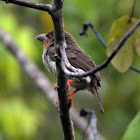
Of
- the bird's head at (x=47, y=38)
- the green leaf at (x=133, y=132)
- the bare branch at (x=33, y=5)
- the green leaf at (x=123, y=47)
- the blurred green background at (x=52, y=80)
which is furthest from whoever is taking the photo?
the blurred green background at (x=52, y=80)

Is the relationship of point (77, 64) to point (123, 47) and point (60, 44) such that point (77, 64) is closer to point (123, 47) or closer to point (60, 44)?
point (123, 47)

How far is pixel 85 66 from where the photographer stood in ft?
12.5

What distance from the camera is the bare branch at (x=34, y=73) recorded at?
19.0 ft

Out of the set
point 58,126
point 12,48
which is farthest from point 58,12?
point 58,126

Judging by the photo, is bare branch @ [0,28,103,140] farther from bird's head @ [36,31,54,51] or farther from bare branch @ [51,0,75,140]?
bare branch @ [51,0,75,140]

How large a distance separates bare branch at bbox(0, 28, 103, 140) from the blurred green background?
111 mm

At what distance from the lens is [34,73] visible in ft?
19.7

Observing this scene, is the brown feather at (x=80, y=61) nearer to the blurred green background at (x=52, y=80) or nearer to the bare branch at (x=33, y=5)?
the bare branch at (x=33, y=5)

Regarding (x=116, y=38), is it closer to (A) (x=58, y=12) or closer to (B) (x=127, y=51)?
(B) (x=127, y=51)

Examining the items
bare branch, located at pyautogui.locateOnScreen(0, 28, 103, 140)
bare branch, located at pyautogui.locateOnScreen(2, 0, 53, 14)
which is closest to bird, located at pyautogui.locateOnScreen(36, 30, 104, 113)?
bare branch, located at pyautogui.locateOnScreen(2, 0, 53, 14)

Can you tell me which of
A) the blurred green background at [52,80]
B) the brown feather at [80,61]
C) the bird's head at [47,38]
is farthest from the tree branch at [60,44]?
the blurred green background at [52,80]

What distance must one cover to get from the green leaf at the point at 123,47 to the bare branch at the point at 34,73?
2.47 meters

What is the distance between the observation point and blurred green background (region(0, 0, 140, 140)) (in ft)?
18.8

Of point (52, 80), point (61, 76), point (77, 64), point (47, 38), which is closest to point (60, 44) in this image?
point (61, 76)
